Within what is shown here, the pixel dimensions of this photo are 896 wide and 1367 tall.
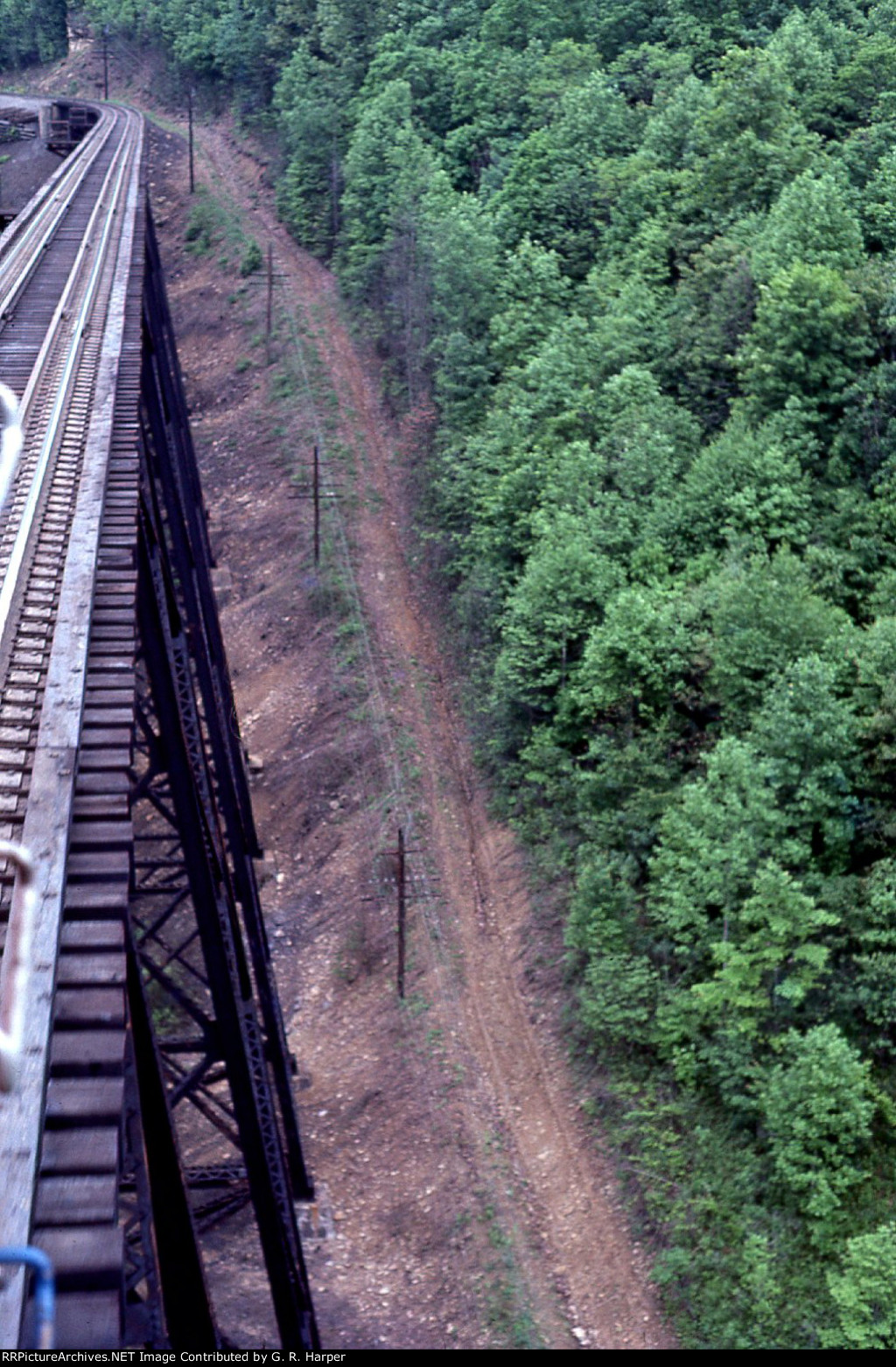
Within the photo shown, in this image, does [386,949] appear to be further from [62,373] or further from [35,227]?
[35,227]

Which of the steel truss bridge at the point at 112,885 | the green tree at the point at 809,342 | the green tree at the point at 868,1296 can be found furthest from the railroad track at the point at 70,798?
the green tree at the point at 809,342

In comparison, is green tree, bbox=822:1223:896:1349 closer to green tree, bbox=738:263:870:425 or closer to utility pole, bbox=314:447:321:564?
green tree, bbox=738:263:870:425

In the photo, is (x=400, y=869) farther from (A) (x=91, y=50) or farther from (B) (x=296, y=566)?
(A) (x=91, y=50)

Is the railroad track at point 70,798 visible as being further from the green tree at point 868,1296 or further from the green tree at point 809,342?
the green tree at point 809,342

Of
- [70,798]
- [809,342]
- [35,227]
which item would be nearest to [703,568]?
[809,342]

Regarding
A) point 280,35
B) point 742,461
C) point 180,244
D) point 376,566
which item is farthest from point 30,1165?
point 280,35
